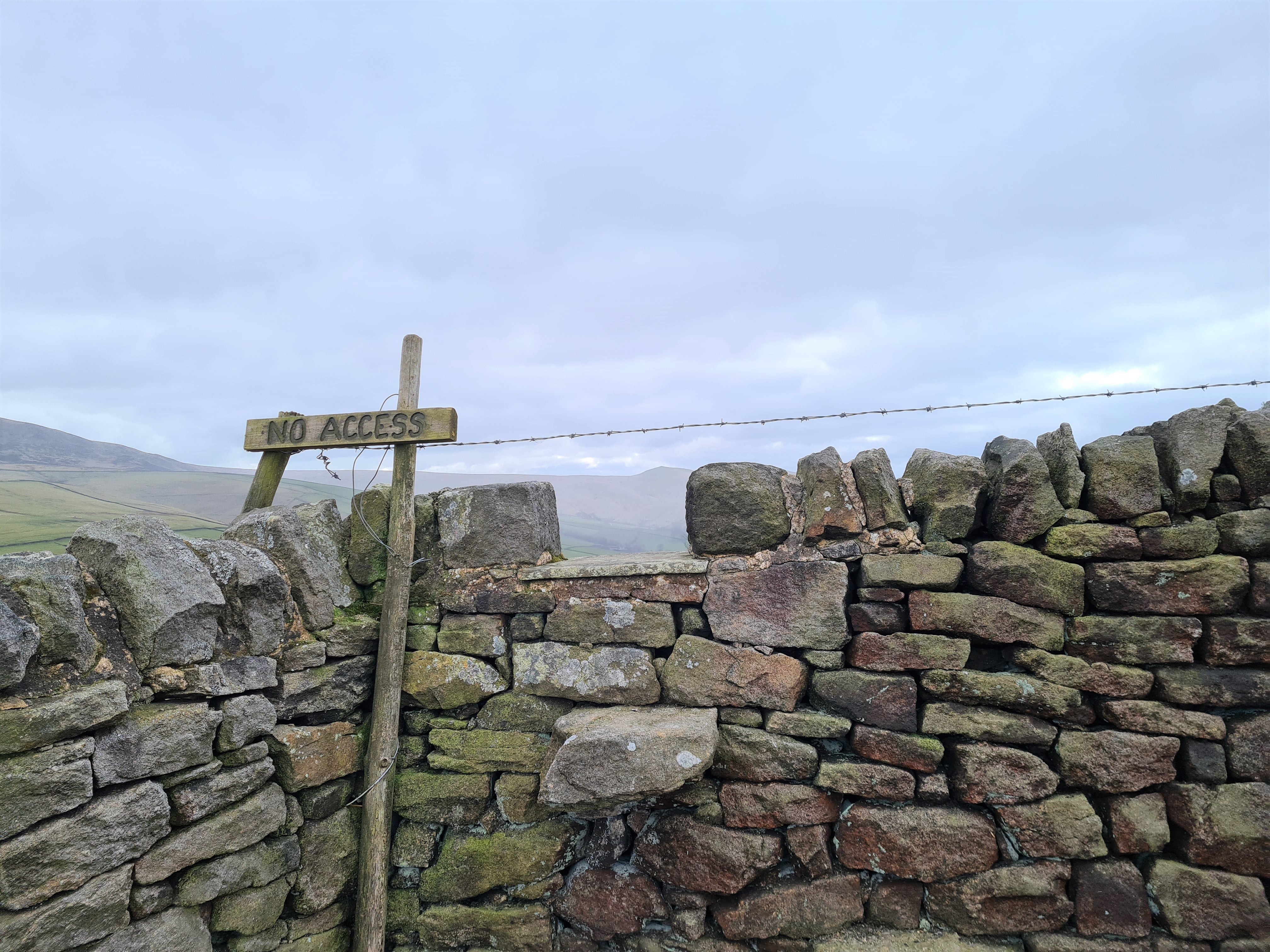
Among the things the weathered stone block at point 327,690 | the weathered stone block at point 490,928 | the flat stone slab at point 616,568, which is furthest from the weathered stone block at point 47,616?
the weathered stone block at point 490,928

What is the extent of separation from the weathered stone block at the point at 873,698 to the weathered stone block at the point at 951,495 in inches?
34.6

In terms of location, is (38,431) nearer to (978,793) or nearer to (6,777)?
(6,777)

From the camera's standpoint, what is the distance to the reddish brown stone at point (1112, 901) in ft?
10.9

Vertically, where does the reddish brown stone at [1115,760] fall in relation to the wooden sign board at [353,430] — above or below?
below

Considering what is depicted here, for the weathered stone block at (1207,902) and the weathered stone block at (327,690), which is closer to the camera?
the weathered stone block at (1207,902)

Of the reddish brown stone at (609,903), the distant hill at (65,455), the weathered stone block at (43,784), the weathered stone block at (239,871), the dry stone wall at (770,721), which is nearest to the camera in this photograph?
the weathered stone block at (43,784)

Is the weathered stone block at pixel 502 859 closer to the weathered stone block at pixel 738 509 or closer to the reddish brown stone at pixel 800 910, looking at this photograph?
the reddish brown stone at pixel 800 910

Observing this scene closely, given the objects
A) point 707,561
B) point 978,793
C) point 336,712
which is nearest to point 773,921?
point 978,793

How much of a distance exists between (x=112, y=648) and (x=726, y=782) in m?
3.22

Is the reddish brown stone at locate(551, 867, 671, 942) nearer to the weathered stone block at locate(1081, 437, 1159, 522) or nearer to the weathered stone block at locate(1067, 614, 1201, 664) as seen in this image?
the weathered stone block at locate(1067, 614, 1201, 664)

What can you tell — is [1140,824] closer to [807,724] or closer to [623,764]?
[807,724]

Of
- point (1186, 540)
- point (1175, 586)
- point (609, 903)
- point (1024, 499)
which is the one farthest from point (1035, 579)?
point (609, 903)

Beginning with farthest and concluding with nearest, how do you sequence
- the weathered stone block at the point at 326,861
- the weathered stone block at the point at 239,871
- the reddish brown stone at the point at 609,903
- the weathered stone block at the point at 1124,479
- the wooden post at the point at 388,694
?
the wooden post at the point at 388,694, the reddish brown stone at the point at 609,903, the weathered stone block at the point at 326,861, the weathered stone block at the point at 1124,479, the weathered stone block at the point at 239,871

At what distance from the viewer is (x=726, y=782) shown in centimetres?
370
